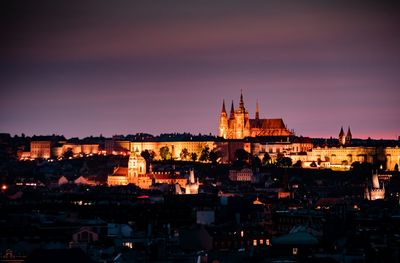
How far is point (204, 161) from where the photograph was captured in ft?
590

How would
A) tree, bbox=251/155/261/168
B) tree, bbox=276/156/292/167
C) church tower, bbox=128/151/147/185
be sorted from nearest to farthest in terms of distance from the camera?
church tower, bbox=128/151/147/185 → tree, bbox=251/155/261/168 → tree, bbox=276/156/292/167

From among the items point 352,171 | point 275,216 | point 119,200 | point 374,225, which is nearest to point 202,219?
point 275,216

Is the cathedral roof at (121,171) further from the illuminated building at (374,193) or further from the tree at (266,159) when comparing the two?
the illuminated building at (374,193)

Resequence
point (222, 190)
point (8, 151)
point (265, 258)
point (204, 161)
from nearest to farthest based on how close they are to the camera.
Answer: point (265, 258) < point (222, 190) < point (204, 161) < point (8, 151)

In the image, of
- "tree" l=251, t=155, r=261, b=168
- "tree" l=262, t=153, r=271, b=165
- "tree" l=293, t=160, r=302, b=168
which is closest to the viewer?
"tree" l=251, t=155, r=261, b=168

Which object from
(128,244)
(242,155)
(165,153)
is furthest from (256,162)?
(128,244)

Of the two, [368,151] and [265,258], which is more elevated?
[368,151]

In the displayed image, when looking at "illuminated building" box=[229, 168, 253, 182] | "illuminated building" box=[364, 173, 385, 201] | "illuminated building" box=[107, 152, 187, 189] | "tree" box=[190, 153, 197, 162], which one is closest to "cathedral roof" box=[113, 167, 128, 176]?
"illuminated building" box=[107, 152, 187, 189]

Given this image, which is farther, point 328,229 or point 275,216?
point 275,216

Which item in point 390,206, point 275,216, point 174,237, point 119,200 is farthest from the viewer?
point 119,200

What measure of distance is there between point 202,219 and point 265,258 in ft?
96.7

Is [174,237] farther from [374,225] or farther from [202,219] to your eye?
[202,219]

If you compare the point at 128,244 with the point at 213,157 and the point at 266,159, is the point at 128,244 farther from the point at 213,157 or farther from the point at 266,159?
the point at 266,159

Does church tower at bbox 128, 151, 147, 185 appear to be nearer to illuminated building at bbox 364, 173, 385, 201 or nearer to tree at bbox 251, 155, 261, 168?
tree at bbox 251, 155, 261, 168
